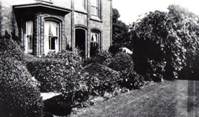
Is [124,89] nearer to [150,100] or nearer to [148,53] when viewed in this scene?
[150,100]

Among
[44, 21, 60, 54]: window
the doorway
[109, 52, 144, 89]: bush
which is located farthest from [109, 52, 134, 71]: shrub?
the doorway

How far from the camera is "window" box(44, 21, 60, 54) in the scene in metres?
20.5

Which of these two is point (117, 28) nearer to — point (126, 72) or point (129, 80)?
point (126, 72)

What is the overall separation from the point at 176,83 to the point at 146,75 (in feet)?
5.63

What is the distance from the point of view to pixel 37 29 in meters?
19.6

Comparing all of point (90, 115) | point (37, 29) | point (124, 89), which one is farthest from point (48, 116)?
point (37, 29)

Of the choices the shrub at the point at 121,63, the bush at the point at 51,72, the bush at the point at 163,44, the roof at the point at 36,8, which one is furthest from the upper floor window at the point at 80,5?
the bush at the point at 51,72

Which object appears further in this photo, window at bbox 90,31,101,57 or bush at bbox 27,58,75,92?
window at bbox 90,31,101,57

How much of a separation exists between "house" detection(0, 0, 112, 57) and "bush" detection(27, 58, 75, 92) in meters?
3.36

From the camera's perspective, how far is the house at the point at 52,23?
19609 millimetres

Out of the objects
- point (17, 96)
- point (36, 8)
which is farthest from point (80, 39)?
point (17, 96)

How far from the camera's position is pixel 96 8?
26.2 meters

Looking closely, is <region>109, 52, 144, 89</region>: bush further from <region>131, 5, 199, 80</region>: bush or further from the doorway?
the doorway

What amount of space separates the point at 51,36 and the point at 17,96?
400 inches
